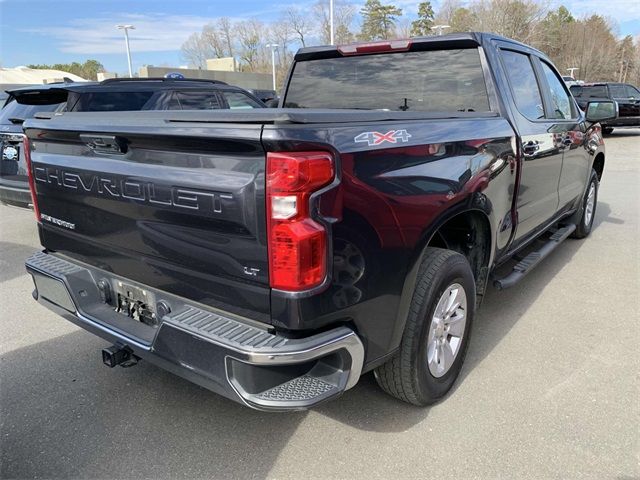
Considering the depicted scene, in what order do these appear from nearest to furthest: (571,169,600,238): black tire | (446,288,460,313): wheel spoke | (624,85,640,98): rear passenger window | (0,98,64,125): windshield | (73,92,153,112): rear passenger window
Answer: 1. (446,288,460,313): wheel spoke
2. (571,169,600,238): black tire
3. (73,92,153,112): rear passenger window
4. (0,98,64,125): windshield
5. (624,85,640,98): rear passenger window

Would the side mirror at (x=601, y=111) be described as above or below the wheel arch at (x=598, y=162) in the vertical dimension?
above

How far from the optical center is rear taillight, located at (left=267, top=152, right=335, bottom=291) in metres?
1.82

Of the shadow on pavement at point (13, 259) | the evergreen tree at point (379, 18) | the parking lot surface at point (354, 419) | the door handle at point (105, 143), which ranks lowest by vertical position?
the shadow on pavement at point (13, 259)

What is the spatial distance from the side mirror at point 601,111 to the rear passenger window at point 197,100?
17.2 ft

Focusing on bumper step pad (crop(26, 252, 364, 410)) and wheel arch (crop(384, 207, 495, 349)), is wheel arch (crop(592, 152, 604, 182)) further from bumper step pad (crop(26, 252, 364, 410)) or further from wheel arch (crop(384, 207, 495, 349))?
bumper step pad (crop(26, 252, 364, 410))

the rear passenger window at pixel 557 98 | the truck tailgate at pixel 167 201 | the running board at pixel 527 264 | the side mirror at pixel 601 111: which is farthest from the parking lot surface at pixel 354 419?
the side mirror at pixel 601 111

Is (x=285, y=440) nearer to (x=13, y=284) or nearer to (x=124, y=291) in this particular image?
(x=124, y=291)

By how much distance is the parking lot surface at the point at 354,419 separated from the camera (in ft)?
7.88

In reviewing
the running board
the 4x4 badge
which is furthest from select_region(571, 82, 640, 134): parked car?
the 4x4 badge

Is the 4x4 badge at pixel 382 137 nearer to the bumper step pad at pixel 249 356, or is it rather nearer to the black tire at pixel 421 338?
the black tire at pixel 421 338

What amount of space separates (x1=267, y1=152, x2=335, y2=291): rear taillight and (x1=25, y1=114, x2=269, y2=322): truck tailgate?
52 mm

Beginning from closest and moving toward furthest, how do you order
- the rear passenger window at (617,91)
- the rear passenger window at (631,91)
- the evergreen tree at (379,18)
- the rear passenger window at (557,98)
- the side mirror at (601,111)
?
the rear passenger window at (557,98) < the side mirror at (601,111) < the rear passenger window at (617,91) < the rear passenger window at (631,91) < the evergreen tree at (379,18)

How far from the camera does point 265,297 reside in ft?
6.45

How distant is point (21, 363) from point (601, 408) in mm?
3570
